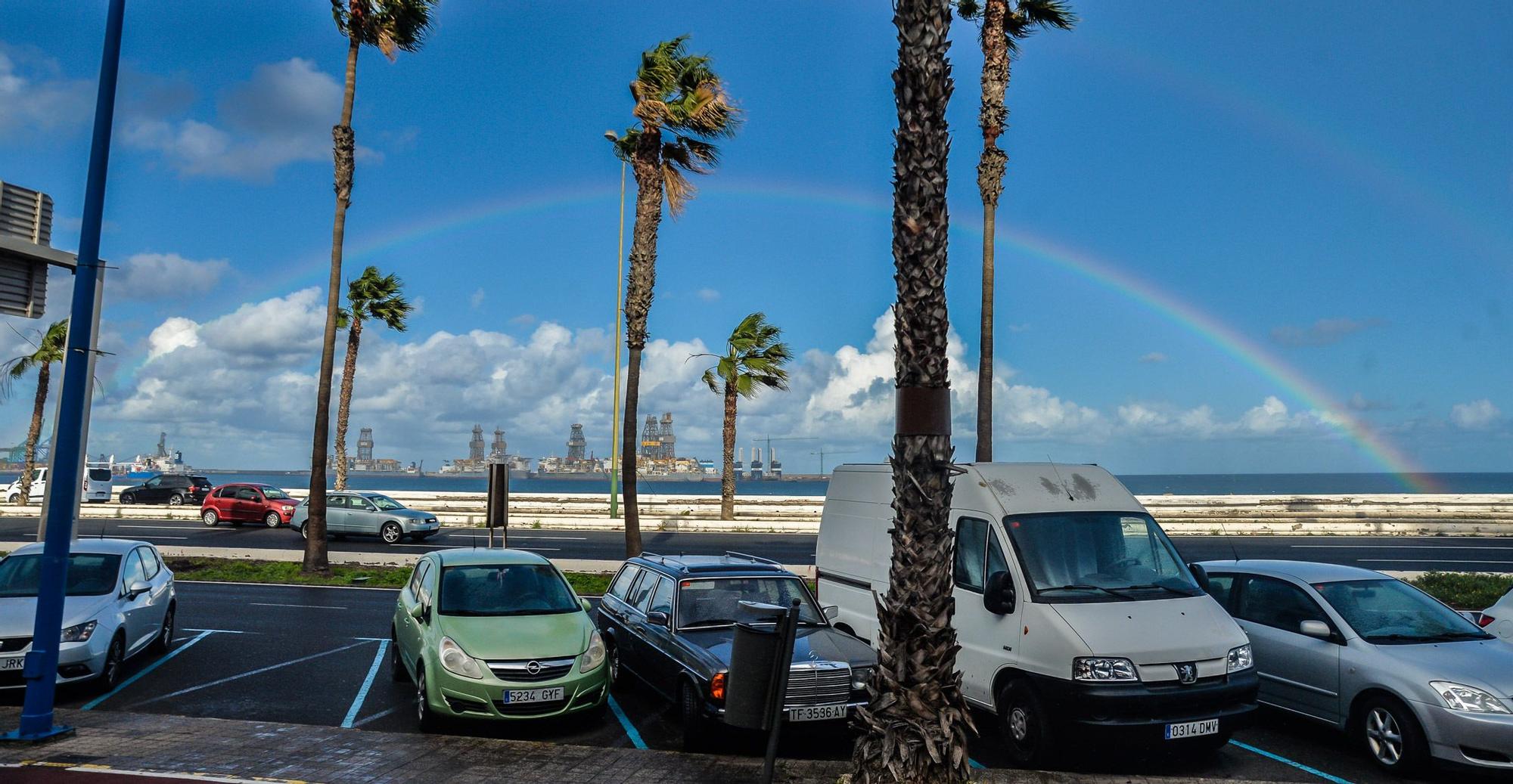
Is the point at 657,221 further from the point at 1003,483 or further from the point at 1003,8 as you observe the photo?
the point at 1003,483

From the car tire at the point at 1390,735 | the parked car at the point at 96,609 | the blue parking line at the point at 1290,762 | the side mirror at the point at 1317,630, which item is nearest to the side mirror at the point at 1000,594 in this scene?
the blue parking line at the point at 1290,762

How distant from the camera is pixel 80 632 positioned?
33.0ft

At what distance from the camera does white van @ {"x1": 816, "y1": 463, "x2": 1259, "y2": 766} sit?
24.8 feet

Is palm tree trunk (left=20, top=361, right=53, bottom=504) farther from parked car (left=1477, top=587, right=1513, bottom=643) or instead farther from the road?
parked car (left=1477, top=587, right=1513, bottom=643)

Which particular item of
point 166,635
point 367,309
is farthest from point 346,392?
point 166,635

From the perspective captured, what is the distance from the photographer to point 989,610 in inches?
335

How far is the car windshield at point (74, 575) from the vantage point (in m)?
10.8

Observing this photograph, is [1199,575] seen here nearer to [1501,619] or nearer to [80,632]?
[1501,619]

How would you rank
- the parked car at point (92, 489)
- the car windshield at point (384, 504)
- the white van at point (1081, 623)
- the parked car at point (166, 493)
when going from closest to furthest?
the white van at point (1081, 623), the car windshield at point (384, 504), the parked car at point (166, 493), the parked car at point (92, 489)

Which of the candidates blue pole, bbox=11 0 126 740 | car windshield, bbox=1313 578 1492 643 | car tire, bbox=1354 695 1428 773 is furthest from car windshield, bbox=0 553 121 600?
car windshield, bbox=1313 578 1492 643

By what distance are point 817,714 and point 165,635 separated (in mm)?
9464

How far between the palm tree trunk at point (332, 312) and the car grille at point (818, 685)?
15664mm

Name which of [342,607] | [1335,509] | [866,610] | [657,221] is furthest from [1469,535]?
[342,607]

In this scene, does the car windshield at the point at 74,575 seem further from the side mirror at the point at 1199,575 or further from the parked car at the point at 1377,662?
the parked car at the point at 1377,662
